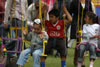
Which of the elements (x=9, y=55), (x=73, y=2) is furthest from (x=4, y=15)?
(x=73, y=2)

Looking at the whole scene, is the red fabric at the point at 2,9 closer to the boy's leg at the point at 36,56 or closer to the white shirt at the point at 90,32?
the boy's leg at the point at 36,56

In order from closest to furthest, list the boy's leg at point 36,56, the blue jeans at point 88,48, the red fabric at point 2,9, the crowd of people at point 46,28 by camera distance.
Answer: the boy's leg at point 36,56
the crowd of people at point 46,28
the blue jeans at point 88,48
the red fabric at point 2,9

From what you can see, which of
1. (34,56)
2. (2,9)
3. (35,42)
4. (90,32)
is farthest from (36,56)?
(2,9)

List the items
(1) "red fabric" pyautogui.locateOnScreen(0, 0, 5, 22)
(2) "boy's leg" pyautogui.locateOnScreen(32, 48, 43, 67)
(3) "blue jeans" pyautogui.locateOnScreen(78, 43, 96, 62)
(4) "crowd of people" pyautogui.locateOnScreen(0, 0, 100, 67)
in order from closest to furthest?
(2) "boy's leg" pyautogui.locateOnScreen(32, 48, 43, 67), (4) "crowd of people" pyautogui.locateOnScreen(0, 0, 100, 67), (3) "blue jeans" pyautogui.locateOnScreen(78, 43, 96, 62), (1) "red fabric" pyautogui.locateOnScreen(0, 0, 5, 22)

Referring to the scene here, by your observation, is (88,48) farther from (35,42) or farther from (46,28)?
(35,42)

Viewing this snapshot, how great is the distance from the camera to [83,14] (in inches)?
305

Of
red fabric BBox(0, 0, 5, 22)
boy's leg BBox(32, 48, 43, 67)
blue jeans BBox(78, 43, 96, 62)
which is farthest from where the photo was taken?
red fabric BBox(0, 0, 5, 22)

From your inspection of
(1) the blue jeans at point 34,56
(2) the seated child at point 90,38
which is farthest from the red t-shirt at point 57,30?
(2) the seated child at point 90,38

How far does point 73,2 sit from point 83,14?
1.38ft

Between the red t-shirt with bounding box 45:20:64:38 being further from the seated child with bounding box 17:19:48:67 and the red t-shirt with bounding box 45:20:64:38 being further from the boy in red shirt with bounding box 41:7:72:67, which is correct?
the seated child with bounding box 17:19:48:67

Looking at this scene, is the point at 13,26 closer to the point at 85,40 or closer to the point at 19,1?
the point at 19,1

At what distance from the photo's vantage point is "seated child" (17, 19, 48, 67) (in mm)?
6582

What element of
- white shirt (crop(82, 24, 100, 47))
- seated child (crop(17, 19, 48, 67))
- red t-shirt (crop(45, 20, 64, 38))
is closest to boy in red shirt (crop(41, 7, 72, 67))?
red t-shirt (crop(45, 20, 64, 38))

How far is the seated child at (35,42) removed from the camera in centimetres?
658
